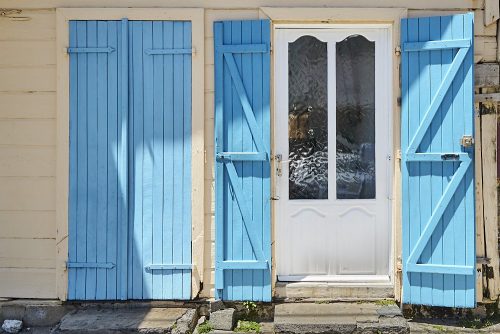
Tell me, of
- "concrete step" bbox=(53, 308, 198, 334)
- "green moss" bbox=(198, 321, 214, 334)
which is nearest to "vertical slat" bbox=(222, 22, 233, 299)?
"green moss" bbox=(198, 321, 214, 334)

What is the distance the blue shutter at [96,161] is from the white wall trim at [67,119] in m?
0.05

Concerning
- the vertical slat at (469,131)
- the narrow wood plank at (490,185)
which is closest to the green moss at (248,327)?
the vertical slat at (469,131)

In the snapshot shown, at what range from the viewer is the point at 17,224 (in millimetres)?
4453

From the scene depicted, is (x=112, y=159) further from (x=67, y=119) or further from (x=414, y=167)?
(x=414, y=167)

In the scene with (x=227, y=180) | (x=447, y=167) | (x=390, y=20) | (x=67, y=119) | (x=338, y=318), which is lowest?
(x=338, y=318)

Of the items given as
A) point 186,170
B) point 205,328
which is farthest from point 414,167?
point 205,328

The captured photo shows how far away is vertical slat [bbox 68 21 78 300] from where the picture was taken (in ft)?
14.4

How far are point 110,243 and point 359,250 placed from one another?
2068 millimetres

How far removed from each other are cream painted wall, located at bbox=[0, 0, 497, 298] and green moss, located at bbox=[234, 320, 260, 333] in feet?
1.17

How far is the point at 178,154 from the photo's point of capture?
4.38 meters

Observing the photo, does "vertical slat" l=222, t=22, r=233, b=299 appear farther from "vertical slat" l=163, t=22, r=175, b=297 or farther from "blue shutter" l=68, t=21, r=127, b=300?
"blue shutter" l=68, t=21, r=127, b=300

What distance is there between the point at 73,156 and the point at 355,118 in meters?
2.35

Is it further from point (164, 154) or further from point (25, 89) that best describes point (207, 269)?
point (25, 89)

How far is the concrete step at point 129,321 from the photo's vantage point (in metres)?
4.05
